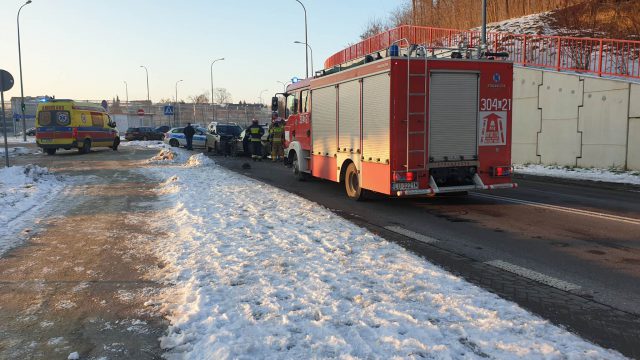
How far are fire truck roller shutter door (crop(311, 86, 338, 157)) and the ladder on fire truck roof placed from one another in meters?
2.72

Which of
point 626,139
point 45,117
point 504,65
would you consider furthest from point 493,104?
point 45,117

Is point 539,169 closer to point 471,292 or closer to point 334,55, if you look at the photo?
point 471,292

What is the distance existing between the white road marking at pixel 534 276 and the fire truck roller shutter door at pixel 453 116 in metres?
3.58

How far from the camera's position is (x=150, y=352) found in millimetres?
3496

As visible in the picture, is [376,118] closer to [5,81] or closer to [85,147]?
[5,81]

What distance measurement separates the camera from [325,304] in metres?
4.23

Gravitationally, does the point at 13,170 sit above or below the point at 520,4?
below

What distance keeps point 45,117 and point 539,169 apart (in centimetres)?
2421

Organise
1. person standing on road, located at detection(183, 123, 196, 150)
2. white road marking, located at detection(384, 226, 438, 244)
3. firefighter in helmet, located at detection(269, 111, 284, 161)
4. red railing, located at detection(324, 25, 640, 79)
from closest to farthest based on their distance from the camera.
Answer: white road marking, located at detection(384, 226, 438, 244)
red railing, located at detection(324, 25, 640, 79)
firefighter in helmet, located at detection(269, 111, 284, 161)
person standing on road, located at detection(183, 123, 196, 150)

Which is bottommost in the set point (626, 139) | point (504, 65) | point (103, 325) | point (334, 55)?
point (103, 325)

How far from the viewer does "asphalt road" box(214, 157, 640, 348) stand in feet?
17.0

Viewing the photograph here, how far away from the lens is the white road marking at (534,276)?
4.92 meters

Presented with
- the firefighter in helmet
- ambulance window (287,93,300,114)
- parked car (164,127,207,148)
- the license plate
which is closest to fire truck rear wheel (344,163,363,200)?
the license plate

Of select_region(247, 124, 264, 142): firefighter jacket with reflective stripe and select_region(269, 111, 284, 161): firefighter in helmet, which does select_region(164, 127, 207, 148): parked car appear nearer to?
select_region(247, 124, 264, 142): firefighter jacket with reflective stripe
